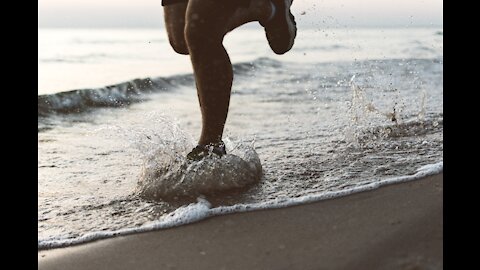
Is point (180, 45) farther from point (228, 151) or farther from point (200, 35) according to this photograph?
point (228, 151)

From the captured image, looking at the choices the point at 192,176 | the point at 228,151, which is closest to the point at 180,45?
the point at 228,151

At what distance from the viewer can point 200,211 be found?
8.32 ft

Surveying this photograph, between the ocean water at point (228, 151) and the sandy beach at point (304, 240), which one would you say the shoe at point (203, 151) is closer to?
the ocean water at point (228, 151)

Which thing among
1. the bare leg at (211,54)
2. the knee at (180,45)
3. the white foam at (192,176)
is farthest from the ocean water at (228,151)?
the knee at (180,45)

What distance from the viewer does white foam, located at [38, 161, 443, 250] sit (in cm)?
242

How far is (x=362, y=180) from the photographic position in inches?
115

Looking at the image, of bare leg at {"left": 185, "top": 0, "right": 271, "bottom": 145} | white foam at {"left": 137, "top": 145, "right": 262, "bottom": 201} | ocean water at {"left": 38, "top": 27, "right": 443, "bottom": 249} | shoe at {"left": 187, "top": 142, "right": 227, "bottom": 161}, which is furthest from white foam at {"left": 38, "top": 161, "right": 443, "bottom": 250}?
bare leg at {"left": 185, "top": 0, "right": 271, "bottom": 145}

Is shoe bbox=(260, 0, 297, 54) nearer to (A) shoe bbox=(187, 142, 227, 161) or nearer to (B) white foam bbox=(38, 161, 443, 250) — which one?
(A) shoe bbox=(187, 142, 227, 161)

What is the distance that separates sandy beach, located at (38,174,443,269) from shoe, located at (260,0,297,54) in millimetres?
1187

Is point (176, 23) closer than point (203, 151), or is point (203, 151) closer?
point (203, 151)

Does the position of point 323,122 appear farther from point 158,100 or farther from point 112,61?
point 112,61

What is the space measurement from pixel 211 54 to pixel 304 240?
120cm
